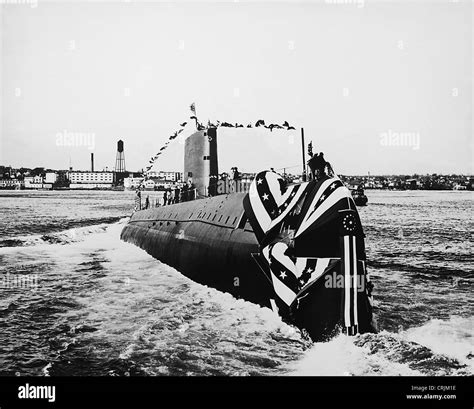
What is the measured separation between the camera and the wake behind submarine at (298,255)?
777 centimetres

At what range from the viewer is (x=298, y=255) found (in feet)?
26.7

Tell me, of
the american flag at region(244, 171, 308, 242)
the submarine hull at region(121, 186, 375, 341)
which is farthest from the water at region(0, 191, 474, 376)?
the american flag at region(244, 171, 308, 242)

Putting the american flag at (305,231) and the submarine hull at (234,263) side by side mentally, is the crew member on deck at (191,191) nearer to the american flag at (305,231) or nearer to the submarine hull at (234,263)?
the submarine hull at (234,263)

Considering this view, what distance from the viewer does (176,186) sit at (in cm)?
2025

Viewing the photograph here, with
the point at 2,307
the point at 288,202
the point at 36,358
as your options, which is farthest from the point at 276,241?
the point at 2,307

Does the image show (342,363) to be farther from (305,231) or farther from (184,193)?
(184,193)

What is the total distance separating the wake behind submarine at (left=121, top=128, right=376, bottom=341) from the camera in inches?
306

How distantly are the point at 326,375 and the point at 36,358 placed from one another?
177 inches

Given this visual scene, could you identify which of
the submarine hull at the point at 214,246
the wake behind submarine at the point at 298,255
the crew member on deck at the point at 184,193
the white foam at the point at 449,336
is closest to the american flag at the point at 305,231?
the wake behind submarine at the point at 298,255

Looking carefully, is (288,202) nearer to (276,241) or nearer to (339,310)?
(276,241)
